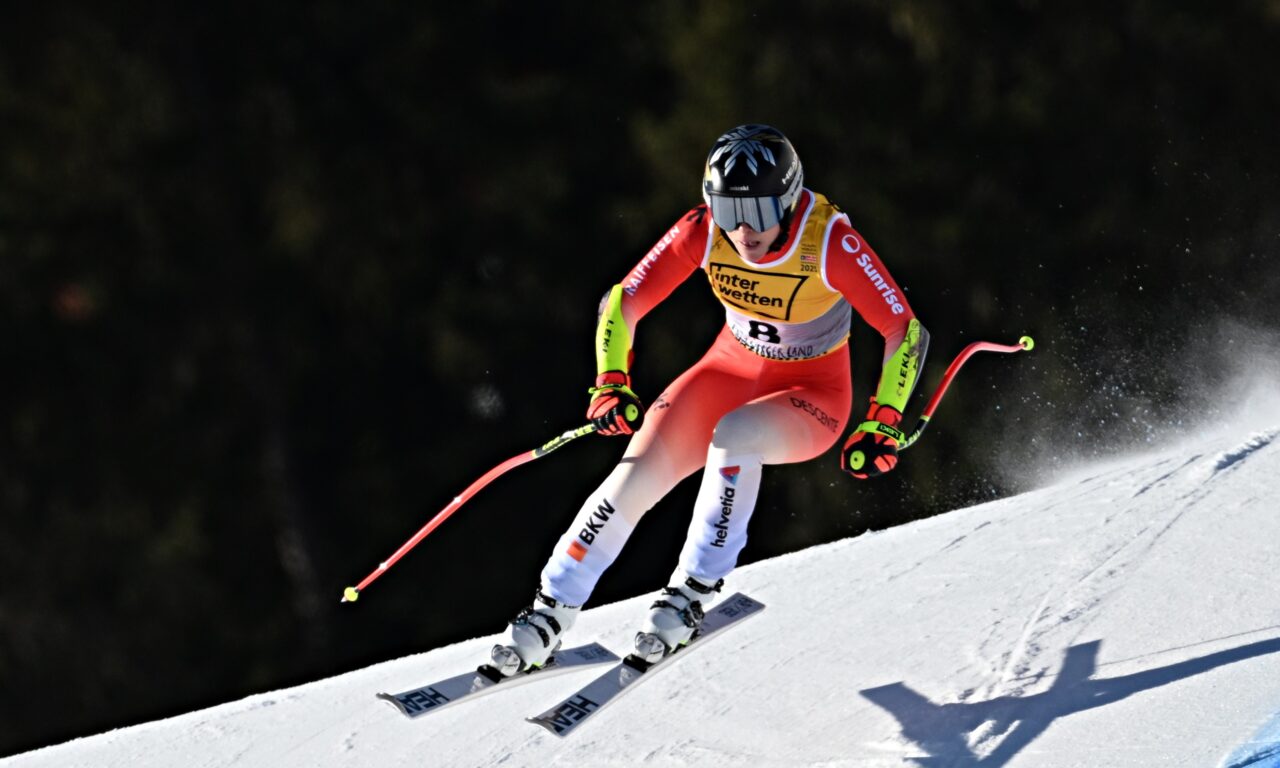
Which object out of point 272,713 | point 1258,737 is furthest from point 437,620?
point 1258,737

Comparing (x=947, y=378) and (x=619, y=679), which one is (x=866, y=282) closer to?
(x=947, y=378)

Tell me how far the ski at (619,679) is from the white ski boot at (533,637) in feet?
0.56

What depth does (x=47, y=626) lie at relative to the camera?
17703mm

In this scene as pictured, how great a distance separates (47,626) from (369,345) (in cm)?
504

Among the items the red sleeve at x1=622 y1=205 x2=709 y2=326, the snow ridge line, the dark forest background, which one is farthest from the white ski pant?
the dark forest background

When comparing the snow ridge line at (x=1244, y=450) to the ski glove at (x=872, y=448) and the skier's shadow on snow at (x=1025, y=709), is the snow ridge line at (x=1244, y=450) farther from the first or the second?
the ski glove at (x=872, y=448)

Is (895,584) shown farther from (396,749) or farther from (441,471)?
(441,471)

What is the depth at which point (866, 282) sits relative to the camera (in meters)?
4.76

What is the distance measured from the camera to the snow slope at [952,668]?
14.0 ft

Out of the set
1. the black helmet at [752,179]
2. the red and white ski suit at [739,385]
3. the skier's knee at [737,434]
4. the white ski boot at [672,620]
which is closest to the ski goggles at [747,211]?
the black helmet at [752,179]

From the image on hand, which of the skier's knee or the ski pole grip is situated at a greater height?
the ski pole grip

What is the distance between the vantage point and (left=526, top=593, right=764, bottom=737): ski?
178 inches

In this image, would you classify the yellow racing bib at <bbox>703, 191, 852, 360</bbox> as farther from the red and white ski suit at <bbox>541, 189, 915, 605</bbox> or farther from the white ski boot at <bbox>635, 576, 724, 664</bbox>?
the white ski boot at <bbox>635, 576, 724, 664</bbox>

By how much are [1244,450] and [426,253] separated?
38.6 feet
